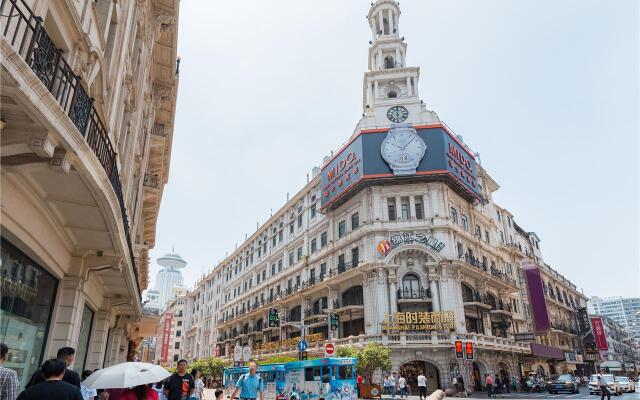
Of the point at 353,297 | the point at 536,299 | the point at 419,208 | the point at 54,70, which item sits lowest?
the point at 54,70

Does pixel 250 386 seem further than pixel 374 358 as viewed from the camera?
No

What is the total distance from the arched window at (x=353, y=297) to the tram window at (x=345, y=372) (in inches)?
532

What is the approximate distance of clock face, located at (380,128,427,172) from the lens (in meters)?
36.0

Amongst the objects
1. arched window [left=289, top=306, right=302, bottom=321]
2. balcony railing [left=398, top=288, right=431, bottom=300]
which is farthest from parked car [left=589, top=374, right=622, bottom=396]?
arched window [left=289, top=306, right=302, bottom=321]

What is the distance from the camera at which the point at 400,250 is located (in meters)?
33.9

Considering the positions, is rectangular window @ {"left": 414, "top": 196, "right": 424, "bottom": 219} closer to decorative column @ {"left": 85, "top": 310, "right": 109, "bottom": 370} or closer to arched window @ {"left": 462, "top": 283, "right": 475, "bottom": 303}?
arched window @ {"left": 462, "top": 283, "right": 475, "bottom": 303}

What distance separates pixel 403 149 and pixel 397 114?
5.06 metres

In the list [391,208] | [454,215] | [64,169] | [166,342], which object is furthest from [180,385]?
[166,342]

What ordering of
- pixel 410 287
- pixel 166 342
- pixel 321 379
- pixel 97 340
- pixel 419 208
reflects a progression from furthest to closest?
pixel 166 342, pixel 419 208, pixel 410 287, pixel 321 379, pixel 97 340

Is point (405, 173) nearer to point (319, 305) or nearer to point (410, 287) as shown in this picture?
point (410, 287)

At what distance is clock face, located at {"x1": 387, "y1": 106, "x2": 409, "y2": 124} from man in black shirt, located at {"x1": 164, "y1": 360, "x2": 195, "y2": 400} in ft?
112

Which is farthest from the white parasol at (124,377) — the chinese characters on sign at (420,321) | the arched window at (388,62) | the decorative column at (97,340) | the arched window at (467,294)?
the arched window at (388,62)

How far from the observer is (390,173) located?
118 feet

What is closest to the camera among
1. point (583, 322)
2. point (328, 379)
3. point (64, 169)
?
point (64, 169)
